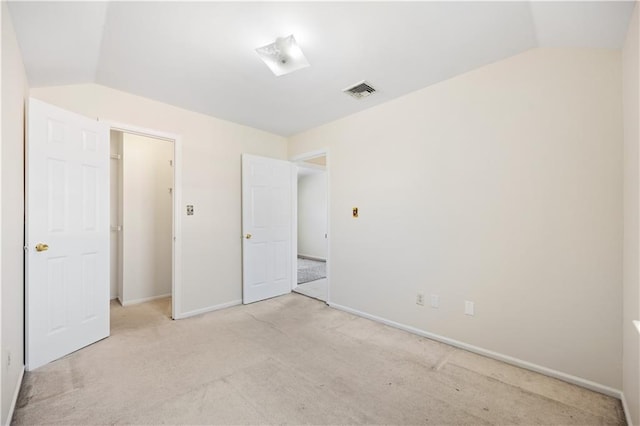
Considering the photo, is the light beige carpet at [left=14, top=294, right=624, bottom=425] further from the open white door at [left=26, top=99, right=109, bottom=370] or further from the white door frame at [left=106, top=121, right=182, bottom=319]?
the white door frame at [left=106, top=121, right=182, bottom=319]

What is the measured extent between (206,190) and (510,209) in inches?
128

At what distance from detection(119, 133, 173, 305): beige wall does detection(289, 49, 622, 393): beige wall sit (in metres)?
3.04

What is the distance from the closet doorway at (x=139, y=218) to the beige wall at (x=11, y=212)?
176cm

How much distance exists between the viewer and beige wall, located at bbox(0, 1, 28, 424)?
1.52m

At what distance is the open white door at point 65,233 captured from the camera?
2.13 meters

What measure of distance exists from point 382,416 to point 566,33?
8.92 feet

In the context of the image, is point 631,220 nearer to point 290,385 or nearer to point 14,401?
point 290,385

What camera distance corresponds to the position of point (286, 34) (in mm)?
1939

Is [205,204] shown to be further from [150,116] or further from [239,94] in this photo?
[239,94]

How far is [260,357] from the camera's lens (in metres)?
2.31

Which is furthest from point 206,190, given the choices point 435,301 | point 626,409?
point 626,409

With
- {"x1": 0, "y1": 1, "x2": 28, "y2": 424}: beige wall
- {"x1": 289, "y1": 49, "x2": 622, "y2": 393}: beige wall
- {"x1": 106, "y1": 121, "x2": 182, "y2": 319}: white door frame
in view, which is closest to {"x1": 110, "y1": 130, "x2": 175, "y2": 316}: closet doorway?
Answer: {"x1": 106, "y1": 121, "x2": 182, "y2": 319}: white door frame

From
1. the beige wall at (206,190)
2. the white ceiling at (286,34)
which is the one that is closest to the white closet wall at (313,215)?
the beige wall at (206,190)

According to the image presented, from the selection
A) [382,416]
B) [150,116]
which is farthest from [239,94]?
[382,416]
